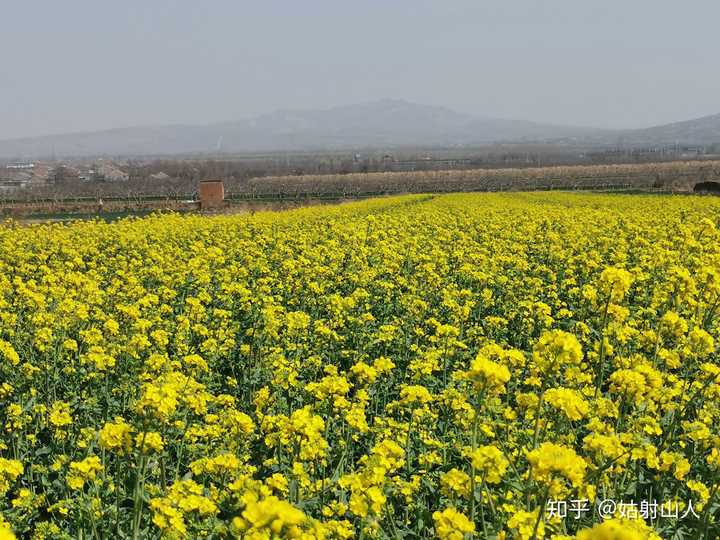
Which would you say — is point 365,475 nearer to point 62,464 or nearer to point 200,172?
point 62,464

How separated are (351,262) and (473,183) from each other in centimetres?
5473

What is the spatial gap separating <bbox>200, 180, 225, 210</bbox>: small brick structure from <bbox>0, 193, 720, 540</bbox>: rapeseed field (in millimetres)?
25063

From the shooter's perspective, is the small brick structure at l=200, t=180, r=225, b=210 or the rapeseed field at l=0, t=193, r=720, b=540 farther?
the small brick structure at l=200, t=180, r=225, b=210

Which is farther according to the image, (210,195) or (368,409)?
(210,195)

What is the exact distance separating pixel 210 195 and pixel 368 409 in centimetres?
3248

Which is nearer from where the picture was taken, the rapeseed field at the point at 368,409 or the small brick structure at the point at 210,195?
the rapeseed field at the point at 368,409

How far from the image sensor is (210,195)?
36.7 m

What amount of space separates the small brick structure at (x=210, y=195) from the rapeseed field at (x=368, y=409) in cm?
2506

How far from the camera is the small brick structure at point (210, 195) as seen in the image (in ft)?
118

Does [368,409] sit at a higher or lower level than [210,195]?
lower

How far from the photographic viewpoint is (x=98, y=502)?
12.9 ft

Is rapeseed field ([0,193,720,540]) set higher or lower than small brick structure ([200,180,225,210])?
lower

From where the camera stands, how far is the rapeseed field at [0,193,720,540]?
11.4 feet

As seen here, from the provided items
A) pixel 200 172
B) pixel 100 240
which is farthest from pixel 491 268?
pixel 200 172
